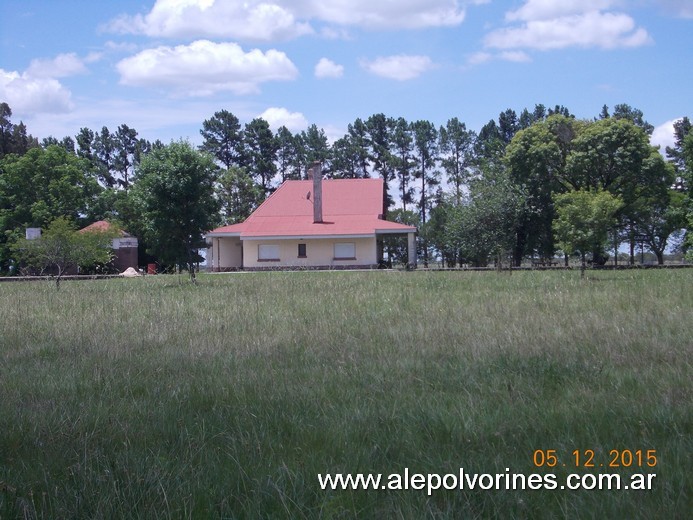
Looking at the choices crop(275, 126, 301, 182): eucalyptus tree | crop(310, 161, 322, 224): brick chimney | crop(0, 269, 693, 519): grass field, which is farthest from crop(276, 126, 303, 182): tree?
crop(0, 269, 693, 519): grass field

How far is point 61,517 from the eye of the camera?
4453mm

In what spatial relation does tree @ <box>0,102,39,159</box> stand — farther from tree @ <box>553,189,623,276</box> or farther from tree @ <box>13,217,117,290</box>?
tree @ <box>553,189,623,276</box>

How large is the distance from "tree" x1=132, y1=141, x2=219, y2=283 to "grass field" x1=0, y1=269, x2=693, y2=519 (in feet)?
Answer: 57.2

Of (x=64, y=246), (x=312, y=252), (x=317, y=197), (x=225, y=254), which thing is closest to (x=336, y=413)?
(x=64, y=246)

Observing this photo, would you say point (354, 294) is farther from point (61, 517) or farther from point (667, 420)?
point (61, 517)

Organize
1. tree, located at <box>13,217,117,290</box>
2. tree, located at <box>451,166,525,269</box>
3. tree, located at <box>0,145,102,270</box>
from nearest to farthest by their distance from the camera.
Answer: tree, located at <box>13,217,117,290</box>, tree, located at <box>451,166,525,269</box>, tree, located at <box>0,145,102,270</box>

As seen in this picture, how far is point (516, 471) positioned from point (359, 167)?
70188 mm

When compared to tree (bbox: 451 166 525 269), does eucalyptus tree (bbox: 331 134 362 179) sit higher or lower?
higher

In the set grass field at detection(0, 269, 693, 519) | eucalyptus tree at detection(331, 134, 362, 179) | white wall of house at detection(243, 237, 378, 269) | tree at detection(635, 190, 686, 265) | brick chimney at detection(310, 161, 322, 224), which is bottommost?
grass field at detection(0, 269, 693, 519)

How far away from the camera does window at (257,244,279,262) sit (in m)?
49.3

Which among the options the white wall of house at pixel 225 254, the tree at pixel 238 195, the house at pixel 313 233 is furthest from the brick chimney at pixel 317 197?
the tree at pixel 238 195

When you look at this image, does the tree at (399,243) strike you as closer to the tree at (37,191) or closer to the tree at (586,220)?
the tree at (37,191)

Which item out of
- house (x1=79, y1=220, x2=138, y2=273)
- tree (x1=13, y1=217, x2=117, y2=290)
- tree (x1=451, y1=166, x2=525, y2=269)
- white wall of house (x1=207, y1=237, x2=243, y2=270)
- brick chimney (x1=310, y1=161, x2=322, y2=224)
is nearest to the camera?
tree (x1=13, y1=217, x2=117, y2=290)

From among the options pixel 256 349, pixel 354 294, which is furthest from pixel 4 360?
pixel 354 294
